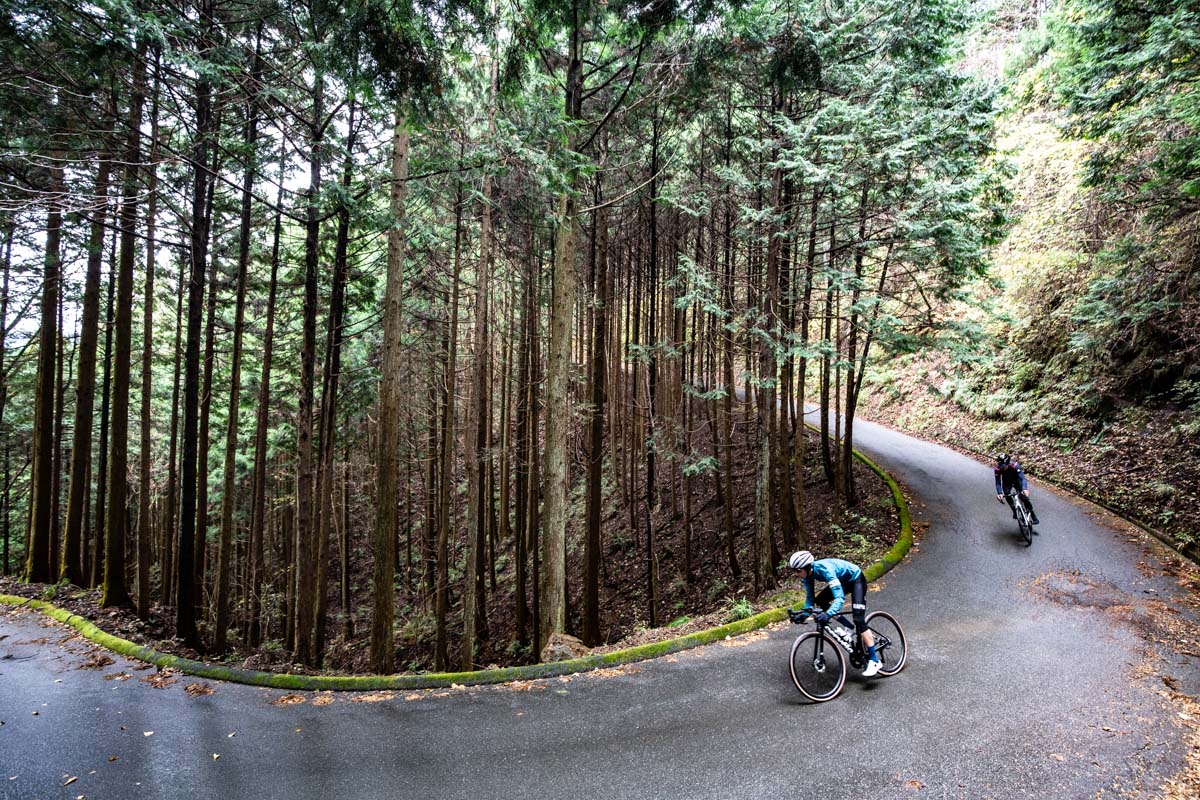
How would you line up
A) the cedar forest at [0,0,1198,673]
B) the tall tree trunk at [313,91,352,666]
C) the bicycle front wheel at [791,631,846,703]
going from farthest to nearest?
the tall tree trunk at [313,91,352,666]
the cedar forest at [0,0,1198,673]
the bicycle front wheel at [791,631,846,703]

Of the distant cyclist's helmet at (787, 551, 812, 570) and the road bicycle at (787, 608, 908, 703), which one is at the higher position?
the distant cyclist's helmet at (787, 551, 812, 570)

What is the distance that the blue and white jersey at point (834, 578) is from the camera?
5.42 metres

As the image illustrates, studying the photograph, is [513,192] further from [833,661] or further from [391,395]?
[833,661]

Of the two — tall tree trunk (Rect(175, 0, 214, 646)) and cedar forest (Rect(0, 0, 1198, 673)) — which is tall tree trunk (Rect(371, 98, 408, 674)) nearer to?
cedar forest (Rect(0, 0, 1198, 673))

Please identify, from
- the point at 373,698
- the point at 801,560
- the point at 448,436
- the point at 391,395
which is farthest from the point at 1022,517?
the point at 391,395

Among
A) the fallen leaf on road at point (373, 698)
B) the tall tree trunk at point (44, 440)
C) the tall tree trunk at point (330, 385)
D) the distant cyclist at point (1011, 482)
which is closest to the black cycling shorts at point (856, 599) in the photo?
the fallen leaf on road at point (373, 698)

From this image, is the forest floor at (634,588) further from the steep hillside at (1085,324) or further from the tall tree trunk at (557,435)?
the steep hillside at (1085,324)

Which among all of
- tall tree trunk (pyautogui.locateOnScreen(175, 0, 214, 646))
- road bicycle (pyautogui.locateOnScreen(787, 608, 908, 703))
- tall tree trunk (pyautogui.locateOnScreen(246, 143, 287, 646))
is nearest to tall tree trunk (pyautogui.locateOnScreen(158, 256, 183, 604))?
tall tree trunk (pyautogui.locateOnScreen(246, 143, 287, 646))

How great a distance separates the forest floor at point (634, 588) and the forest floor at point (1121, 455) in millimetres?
3711

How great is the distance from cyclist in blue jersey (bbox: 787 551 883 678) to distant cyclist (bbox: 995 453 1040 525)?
655 centimetres

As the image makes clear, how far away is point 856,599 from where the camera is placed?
5.49m

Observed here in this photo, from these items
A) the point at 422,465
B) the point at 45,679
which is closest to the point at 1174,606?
the point at 45,679

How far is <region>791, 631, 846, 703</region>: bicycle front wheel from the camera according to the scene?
5262mm

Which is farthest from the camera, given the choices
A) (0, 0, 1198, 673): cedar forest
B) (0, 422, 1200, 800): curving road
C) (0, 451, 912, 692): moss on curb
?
(0, 0, 1198, 673): cedar forest
